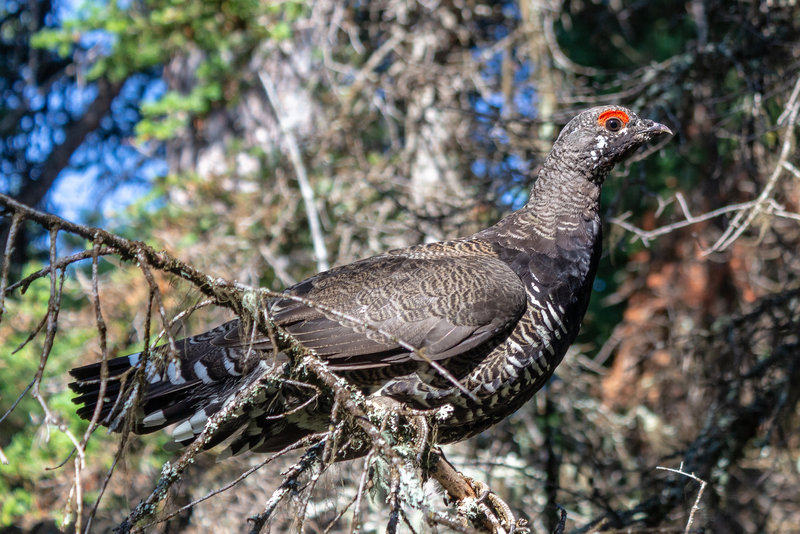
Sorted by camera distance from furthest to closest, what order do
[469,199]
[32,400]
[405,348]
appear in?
[32,400], [469,199], [405,348]

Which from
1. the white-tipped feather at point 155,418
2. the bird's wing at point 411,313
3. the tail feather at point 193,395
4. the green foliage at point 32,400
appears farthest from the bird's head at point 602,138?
the green foliage at point 32,400

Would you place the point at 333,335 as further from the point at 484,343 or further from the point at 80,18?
the point at 80,18

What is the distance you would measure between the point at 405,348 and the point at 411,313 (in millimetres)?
244

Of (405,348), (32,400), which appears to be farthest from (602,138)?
(32,400)

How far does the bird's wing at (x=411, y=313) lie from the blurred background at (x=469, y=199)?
1.12 m

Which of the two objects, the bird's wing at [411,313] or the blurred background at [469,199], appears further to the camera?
the blurred background at [469,199]

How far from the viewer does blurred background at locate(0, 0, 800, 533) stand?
4758mm

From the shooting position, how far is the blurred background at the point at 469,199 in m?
4.76

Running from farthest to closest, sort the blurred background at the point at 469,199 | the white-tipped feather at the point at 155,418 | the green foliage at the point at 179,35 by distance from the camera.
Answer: the green foliage at the point at 179,35 → the blurred background at the point at 469,199 → the white-tipped feather at the point at 155,418

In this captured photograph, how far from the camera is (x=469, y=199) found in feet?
17.2

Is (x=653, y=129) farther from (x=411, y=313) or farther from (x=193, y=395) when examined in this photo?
(x=193, y=395)

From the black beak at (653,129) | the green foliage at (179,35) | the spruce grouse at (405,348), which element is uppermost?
the green foliage at (179,35)

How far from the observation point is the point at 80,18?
20.3 ft

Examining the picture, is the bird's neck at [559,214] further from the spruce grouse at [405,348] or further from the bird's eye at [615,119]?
the bird's eye at [615,119]
